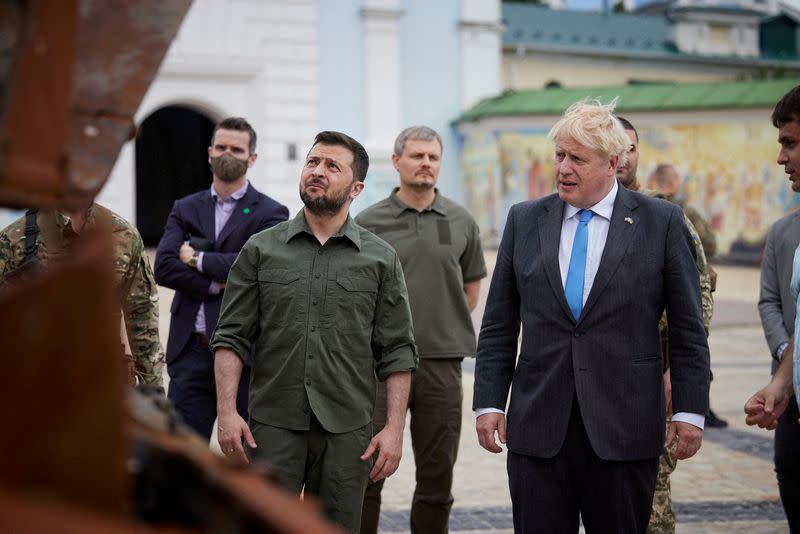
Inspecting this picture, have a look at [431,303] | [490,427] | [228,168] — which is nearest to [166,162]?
[228,168]

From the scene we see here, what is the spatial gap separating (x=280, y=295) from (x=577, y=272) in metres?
1.16

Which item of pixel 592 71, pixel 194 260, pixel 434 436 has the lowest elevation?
pixel 434 436

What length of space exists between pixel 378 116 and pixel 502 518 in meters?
22.9

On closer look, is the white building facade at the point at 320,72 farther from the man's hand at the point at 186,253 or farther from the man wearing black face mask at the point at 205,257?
the man's hand at the point at 186,253

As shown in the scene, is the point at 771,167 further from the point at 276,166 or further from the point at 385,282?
the point at 385,282

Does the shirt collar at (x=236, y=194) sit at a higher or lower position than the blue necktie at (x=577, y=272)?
higher

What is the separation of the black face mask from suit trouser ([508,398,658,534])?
9.21 ft

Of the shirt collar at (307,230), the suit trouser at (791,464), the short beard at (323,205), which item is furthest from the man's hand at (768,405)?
the short beard at (323,205)

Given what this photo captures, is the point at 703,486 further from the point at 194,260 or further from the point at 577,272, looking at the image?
the point at 577,272

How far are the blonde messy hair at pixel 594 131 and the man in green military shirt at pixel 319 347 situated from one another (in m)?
0.92

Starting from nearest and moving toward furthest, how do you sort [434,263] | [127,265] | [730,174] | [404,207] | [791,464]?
1. [127,265]
2. [791,464]
3. [434,263]
4. [404,207]
5. [730,174]

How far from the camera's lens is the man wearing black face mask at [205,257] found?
634cm

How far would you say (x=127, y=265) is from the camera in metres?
4.96

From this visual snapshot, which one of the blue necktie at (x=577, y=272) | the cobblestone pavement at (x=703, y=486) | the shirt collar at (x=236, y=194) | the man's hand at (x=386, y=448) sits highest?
the shirt collar at (x=236, y=194)
